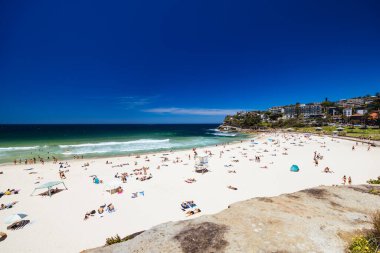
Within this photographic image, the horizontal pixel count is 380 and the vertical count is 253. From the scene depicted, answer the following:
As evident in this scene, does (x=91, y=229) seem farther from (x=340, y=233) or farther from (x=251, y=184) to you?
(x=251, y=184)

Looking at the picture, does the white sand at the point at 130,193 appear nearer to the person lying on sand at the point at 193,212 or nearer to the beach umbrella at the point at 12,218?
the person lying on sand at the point at 193,212

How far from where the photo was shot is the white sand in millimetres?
10094

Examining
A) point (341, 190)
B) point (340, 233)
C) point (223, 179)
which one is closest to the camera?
point (340, 233)

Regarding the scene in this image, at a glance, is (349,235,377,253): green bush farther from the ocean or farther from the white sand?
the ocean

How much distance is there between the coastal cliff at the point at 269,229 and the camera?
537 centimetres

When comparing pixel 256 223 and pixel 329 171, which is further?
pixel 329 171

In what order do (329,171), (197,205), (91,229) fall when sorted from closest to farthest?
1. (91,229)
2. (197,205)
3. (329,171)

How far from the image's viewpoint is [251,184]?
56.5 feet

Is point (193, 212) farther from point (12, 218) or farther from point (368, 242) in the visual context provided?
point (12, 218)

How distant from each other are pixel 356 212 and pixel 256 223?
4.09 metres

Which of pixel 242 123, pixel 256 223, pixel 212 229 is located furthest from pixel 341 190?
pixel 242 123

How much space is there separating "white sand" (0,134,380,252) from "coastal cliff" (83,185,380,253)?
487 centimetres

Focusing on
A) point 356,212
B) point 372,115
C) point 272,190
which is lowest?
point 272,190

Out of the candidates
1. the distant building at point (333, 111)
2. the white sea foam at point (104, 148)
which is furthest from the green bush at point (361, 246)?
the distant building at point (333, 111)
